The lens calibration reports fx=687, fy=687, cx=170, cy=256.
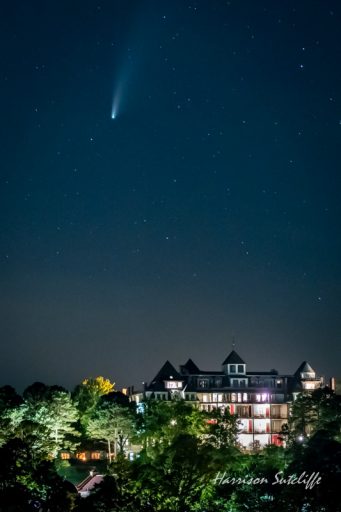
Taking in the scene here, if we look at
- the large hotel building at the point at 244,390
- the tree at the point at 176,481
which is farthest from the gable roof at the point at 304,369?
Result: the tree at the point at 176,481

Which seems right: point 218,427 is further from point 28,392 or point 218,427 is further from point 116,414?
point 28,392

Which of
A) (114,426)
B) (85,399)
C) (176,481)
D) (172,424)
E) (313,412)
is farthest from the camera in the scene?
(85,399)

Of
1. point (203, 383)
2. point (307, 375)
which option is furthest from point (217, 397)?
point (307, 375)

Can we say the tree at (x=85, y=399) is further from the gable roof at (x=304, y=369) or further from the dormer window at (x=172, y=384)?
the gable roof at (x=304, y=369)

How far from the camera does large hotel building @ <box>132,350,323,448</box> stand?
93.1 meters

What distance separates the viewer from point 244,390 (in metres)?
95.2

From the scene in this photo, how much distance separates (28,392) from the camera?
238ft

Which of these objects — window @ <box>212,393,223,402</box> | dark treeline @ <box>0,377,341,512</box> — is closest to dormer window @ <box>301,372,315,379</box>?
window @ <box>212,393,223,402</box>

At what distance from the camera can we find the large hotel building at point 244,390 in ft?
305

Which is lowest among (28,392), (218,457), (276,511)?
(276,511)

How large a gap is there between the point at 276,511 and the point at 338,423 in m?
25.3

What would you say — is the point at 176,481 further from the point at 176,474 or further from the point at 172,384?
the point at 172,384

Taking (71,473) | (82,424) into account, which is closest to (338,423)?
(71,473)

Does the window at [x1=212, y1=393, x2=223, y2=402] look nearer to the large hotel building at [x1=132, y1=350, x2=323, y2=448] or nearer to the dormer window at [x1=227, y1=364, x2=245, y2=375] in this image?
the large hotel building at [x1=132, y1=350, x2=323, y2=448]
